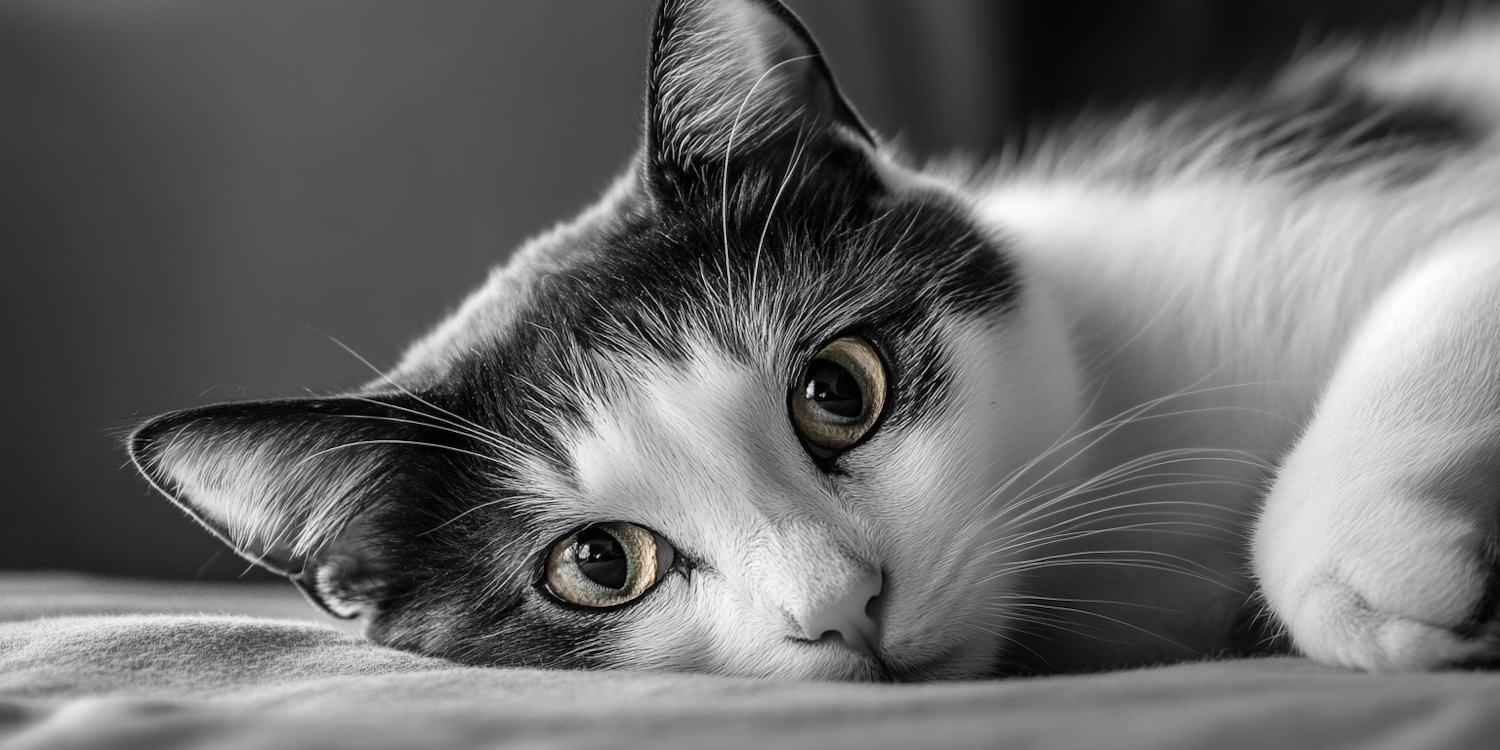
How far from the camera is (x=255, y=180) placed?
1820 mm

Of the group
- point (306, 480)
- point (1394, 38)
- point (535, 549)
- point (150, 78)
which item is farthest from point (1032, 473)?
point (150, 78)

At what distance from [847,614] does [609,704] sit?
209mm

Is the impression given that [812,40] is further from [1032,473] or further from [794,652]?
[794,652]

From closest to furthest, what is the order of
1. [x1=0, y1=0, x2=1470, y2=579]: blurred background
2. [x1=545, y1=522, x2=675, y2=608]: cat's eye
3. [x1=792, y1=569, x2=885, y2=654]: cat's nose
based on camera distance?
1. [x1=792, y1=569, x2=885, y2=654]: cat's nose
2. [x1=545, y1=522, x2=675, y2=608]: cat's eye
3. [x1=0, y1=0, x2=1470, y2=579]: blurred background

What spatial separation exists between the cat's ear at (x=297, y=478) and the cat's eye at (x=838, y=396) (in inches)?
14.5

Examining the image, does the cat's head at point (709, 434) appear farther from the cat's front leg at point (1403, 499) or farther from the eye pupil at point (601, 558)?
the cat's front leg at point (1403, 499)

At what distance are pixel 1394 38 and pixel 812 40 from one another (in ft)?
3.86

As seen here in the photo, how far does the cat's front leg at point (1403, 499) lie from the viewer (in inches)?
24.9

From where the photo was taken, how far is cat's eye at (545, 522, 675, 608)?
2.85 ft

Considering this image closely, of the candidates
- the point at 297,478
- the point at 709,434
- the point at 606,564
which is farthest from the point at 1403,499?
the point at 297,478

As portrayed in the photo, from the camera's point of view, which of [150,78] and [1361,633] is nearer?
[1361,633]

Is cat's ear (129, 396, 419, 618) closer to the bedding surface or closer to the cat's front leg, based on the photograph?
the bedding surface

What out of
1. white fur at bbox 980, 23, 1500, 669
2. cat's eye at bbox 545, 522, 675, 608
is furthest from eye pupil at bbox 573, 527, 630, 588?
white fur at bbox 980, 23, 1500, 669

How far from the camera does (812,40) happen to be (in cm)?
106
